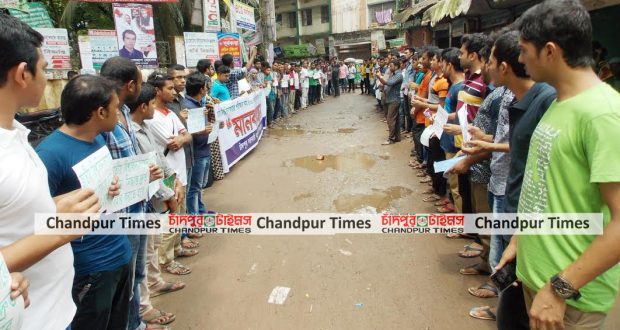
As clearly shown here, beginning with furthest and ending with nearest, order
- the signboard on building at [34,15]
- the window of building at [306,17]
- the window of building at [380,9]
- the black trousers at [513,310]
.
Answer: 1. the window of building at [306,17]
2. the window of building at [380,9]
3. the signboard on building at [34,15]
4. the black trousers at [513,310]

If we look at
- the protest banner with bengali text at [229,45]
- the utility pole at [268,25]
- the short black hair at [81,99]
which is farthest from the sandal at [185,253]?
the utility pole at [268,25]

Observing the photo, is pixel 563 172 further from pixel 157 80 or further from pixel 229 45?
pixel 229 45

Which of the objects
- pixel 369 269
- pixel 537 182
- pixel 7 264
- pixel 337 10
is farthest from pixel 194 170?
pixel 337 10

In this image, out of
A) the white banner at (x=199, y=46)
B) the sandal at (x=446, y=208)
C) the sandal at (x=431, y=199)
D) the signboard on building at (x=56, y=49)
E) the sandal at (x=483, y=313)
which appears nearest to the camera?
the sandal at (x=483, y=313)

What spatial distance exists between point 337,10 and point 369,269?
3440 centimetres

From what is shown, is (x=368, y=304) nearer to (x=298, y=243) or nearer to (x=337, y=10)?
(x=298, y=243)

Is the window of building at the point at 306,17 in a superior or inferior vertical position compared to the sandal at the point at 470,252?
superior

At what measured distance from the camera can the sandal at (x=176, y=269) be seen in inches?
146

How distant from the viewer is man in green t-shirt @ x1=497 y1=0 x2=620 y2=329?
125cm

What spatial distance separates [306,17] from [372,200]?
115ft

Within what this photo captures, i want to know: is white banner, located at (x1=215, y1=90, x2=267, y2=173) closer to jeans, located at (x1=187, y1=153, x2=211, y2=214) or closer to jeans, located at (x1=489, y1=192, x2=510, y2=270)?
jeans, located at (x1=187, y1=153, x2=211, y2=214)

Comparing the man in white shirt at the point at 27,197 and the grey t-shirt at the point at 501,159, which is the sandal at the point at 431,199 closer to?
the grey t-shirt at the point at 501,159

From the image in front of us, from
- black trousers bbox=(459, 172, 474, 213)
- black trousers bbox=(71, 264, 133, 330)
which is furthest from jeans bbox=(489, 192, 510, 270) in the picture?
black trousers bbox=(71, 264, 133, 330)

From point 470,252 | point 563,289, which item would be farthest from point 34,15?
point 563,289
